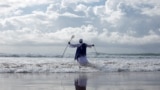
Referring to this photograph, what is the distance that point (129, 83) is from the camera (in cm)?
1608

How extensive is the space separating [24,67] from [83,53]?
13.2ft

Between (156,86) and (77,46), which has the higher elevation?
(77,46)

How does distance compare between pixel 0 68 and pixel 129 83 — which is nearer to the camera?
pixel 129 83

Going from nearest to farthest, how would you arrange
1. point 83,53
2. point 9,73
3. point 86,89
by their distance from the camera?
point 86,89 < point 9,73 < point 83,53

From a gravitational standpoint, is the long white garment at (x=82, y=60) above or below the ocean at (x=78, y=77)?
above

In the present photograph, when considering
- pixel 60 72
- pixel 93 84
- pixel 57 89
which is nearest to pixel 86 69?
pixel 60 72

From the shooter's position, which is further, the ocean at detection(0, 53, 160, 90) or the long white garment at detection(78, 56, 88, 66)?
the long white garment at detection(78, 56, 88, 66)

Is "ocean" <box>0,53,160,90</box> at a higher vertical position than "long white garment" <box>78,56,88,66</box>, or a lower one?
lower

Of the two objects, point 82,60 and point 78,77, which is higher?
point 82,60

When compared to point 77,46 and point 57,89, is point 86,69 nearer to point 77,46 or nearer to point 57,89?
point 77,46

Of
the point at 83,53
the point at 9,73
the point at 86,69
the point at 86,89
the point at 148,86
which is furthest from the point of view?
the point at 83,53

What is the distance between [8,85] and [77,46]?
928 centimetres

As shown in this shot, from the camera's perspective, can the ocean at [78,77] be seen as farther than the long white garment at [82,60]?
No

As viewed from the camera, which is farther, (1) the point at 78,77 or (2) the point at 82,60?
(2) the point at 82,60
